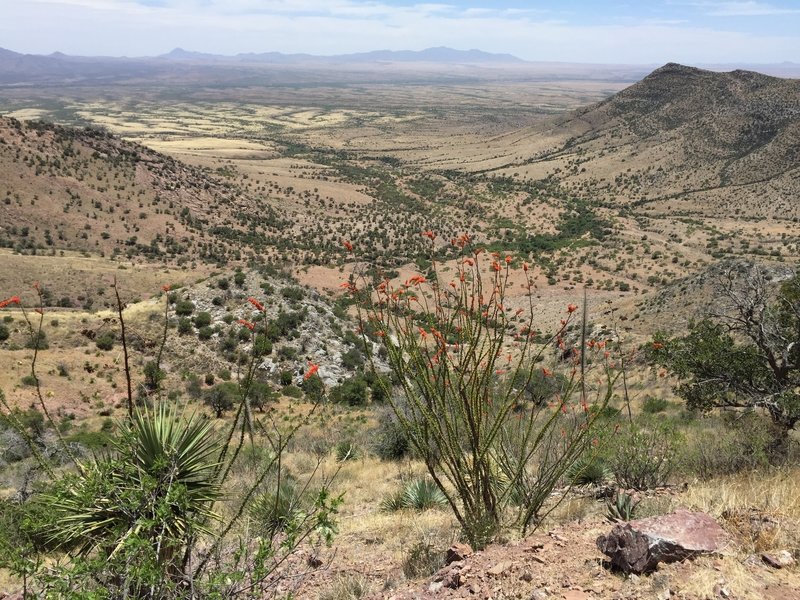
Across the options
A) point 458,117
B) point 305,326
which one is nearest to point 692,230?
point 305,326

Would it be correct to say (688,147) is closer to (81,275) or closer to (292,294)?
(292,294)

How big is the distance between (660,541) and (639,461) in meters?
3.30

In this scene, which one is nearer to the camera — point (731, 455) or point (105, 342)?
point (731, 455)

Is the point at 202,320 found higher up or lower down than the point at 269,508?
lower down

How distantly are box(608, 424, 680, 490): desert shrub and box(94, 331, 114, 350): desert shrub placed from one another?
20.0 meters

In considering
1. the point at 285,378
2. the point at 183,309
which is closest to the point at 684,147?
the point at 285,378

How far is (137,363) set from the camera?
20188mm

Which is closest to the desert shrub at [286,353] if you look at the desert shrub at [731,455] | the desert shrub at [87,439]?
the desert shrub at [87,439]

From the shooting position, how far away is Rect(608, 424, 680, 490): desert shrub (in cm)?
713

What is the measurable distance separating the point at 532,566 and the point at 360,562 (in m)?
2.49

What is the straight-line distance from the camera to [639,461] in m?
7.25

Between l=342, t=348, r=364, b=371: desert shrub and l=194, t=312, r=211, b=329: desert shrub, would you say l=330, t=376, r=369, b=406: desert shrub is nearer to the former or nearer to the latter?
l=342, t=348, r=364, b=371: desert shrub

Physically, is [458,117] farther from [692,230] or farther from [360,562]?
[360,562]

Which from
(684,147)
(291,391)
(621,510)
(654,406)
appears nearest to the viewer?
(621,510)
